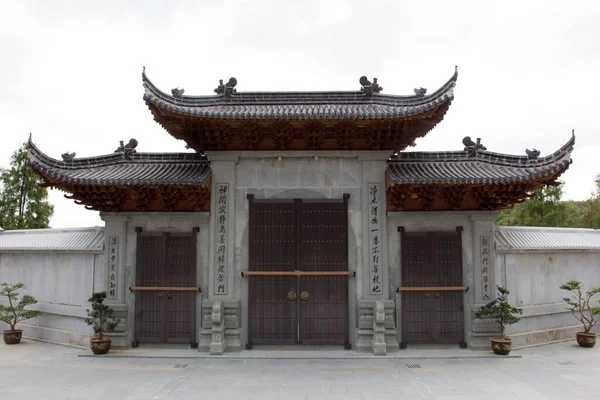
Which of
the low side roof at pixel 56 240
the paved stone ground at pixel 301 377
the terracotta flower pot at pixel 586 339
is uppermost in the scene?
the low side roof at pixel 56 240

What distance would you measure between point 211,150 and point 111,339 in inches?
194

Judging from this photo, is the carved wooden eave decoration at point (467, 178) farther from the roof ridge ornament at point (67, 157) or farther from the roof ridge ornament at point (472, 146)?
the roof ridge ornament at point (67, 157)

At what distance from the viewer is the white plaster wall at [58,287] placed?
10023 mm

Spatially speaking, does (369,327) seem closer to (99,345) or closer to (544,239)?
(544,239)

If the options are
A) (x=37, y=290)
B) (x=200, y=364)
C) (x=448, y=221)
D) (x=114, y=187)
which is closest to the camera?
(x=200, y=364)

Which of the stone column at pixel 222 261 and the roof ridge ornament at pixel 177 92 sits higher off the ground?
the roof ridge ornament at pixel 177 92

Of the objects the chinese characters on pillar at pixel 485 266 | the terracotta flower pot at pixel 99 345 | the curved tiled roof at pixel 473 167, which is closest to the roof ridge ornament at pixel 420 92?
the curved tiled roof at pixel 473 167

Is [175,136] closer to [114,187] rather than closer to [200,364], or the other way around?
[114,187]

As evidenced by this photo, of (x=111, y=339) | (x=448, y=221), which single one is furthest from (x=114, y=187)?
(x=448, y=221)

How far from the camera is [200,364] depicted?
8391mm

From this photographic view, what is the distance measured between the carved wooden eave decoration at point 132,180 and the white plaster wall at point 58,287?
156cm

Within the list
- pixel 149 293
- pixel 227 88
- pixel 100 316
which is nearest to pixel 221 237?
pixel 149 293

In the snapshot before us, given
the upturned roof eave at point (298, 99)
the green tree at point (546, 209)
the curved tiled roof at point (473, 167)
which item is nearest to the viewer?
the curved tiled roof at point (473, 167)

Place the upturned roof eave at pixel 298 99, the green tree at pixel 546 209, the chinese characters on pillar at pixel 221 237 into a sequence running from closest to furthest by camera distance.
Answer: the chinese characters on pillar at pixel 221 237 < the upturned roof eave at pixel 298 99 < the green tree at pixel 546 209
